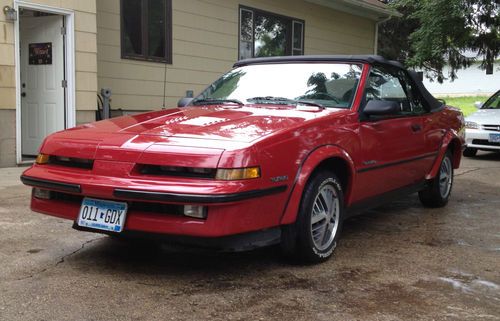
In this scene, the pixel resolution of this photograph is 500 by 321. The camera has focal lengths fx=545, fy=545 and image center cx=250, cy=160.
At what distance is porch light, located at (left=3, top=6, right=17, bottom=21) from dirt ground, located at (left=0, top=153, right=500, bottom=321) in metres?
3.65

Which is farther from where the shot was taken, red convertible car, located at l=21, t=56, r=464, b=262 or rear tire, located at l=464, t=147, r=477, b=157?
rear tire, located at l=464, t=147, r=477, b=157

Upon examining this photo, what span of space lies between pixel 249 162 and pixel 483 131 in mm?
9081

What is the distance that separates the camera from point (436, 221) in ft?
17.8

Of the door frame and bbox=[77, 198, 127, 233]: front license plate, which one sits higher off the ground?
the door frame

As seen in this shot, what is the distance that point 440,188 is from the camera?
600cm

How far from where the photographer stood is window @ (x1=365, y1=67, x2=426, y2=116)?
4.80 metres

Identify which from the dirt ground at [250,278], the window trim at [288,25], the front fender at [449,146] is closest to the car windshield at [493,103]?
the window trim at [288,25]

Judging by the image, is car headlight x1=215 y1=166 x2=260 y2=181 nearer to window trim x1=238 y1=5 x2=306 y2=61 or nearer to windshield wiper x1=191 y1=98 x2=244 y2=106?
windshield wiper x1=191 y1=98 x2=244 y2=106

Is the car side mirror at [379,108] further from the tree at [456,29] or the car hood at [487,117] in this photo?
the tree at [456,29]

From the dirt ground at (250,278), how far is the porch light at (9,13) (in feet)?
12.0

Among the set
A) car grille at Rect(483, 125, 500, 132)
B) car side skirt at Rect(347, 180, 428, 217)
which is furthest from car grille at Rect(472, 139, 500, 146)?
car side skirt at Rect(347, 180, 428, 217)

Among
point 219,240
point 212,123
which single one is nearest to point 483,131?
point 212,123

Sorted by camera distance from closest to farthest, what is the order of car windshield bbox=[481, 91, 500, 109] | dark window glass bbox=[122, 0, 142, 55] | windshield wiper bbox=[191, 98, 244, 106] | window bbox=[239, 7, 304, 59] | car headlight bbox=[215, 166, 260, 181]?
car headlight bbox=[215, 166, 260, 181]
windshield wiper bbox=[191, 98, 244, 106]
dark window glass bbox=[122, 0, 142, 55]
window bbox=[239, 7, 304, 59]
car windshield bbox=[481, 91, 500, 109]

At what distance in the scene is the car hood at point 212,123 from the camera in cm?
351
